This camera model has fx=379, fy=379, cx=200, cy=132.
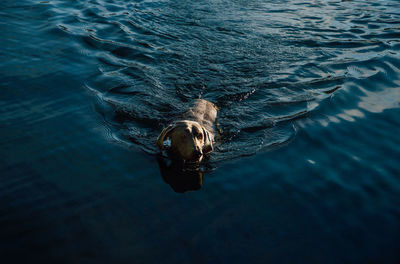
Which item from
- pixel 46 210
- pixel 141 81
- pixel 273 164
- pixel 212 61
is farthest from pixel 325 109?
pixel 46 210

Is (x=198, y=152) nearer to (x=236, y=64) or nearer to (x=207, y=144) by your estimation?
(x=207, y=144)

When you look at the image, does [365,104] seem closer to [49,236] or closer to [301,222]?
[301,222]

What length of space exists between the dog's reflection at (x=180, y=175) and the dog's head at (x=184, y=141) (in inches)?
5.3

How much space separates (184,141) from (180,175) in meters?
0.52

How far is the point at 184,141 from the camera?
5816mm

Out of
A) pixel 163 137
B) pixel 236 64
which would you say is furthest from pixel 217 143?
pixel 236 64

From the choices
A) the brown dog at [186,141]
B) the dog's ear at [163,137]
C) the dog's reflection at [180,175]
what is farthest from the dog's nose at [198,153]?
the dog's ear at [163,137]

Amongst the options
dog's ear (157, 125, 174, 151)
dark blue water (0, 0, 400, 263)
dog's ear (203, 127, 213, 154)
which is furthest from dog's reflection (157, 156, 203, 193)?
dog's ear (203, 127, 213, 154)

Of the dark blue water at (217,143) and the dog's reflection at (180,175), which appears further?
the dog's reflection at (180,175)

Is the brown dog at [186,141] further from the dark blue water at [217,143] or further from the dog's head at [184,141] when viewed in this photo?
the dark blue water at [217,143]

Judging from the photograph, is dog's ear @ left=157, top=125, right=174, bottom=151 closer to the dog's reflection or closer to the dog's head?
the dog's head

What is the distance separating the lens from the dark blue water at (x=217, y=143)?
177 inches

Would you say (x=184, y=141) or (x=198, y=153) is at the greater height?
(x=184, y=141)

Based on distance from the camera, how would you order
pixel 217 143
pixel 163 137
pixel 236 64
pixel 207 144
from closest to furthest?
pixel 163 137 < pixel 207 144 < pixel 217 143 < pixel 236 64
